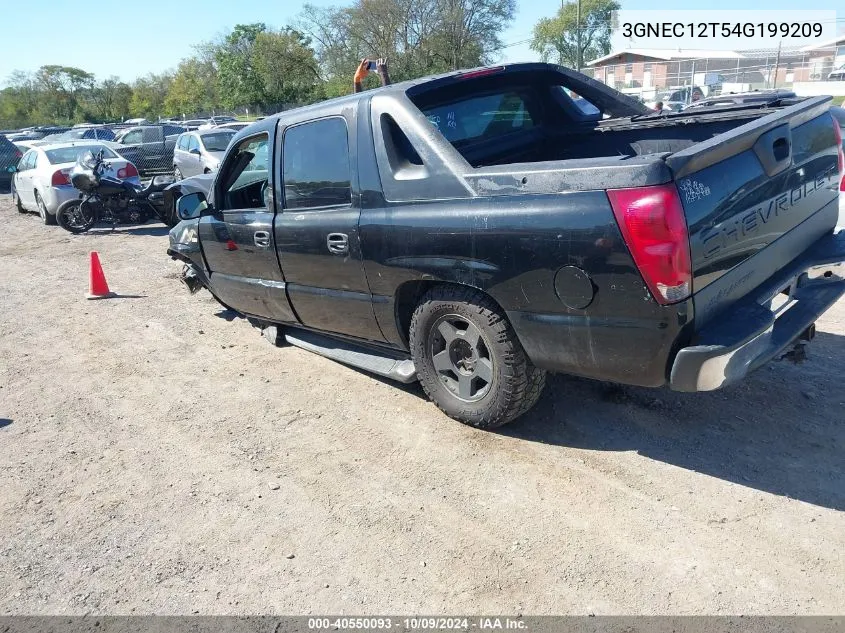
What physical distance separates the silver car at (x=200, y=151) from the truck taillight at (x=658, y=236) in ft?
45.5

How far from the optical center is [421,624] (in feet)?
8.29

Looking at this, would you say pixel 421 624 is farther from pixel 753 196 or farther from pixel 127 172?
pixel 127 172

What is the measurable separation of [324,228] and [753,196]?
244 centimetres

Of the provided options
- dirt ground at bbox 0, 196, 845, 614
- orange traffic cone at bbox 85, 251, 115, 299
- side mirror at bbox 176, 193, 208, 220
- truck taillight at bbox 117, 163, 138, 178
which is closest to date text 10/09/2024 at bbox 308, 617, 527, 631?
dirt ground at bbox 0, 196, 845, 614

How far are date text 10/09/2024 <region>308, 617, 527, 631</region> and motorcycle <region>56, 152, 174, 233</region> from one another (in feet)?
35.6

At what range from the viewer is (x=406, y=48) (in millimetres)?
50469

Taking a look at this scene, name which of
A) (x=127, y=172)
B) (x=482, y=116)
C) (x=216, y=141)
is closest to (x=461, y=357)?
(x=482, y=116)

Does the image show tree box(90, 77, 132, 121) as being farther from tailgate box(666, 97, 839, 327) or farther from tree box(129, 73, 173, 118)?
tailgate box(666, 97, 839, 327)

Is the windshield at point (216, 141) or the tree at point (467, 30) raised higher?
the tree at point (467, 30)

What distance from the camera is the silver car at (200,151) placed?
50.6 ft

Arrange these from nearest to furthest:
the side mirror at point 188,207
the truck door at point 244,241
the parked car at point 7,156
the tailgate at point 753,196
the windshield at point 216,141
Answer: the tailgate at point 753,196 < the truck door at point 244,241 < the side mirror at point 188,207 < the windshield at point 216,141 < the parked car at point 7,156

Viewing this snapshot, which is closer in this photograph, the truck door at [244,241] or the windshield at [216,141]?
the truck door at [244,241]

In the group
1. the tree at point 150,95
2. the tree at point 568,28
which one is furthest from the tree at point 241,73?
the tree at point 568,28

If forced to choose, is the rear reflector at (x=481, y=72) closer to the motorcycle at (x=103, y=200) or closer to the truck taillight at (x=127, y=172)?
the motorcycle at (x=103, y=200)
